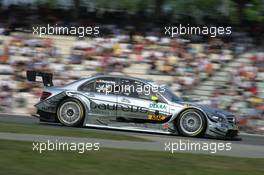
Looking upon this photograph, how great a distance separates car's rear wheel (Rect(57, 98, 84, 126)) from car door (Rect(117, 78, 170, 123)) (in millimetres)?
917

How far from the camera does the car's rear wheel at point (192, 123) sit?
13578 millimetres

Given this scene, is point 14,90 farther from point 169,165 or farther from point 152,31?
point 169,165

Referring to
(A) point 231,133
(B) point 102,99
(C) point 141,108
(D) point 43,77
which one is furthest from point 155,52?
(A) point 231,133

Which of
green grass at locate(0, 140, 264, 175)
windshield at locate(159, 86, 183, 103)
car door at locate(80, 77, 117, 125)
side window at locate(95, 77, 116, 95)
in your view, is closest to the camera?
green grass at locate(0, 140, 264, 175)

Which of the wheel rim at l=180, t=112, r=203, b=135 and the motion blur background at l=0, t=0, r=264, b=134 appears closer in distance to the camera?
the wheel rim at l=180, t=112, r=203, b=135

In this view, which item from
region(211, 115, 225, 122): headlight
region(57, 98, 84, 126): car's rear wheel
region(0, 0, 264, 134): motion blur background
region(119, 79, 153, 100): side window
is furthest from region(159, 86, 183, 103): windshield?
region(0, 0, 264, 134): motion blur background

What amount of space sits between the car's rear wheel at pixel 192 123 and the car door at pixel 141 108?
15.4 inches

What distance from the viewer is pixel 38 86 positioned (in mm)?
20484

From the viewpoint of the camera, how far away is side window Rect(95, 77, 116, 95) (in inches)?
559

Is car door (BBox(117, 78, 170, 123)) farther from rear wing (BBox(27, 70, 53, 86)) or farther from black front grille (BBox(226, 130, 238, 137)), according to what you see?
rear wing (BBox(27, 70, 53, 86))

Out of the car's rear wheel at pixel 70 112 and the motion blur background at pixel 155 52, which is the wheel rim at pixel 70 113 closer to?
the car's rear wheel at pixel 70 112

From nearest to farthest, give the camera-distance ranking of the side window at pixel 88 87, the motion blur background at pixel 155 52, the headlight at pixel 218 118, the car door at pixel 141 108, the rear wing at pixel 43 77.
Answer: the headlight at pixel 218 118
the car door at pixel 141 108
the side window at pixel 88 87
the rear wing at pixel 43 77
the motion blur background at pixel 155 52

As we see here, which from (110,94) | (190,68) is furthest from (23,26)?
(110,94)

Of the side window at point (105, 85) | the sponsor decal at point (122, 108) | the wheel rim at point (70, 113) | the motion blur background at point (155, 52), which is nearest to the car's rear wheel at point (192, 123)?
the sponsor decal at point (122, 108)
